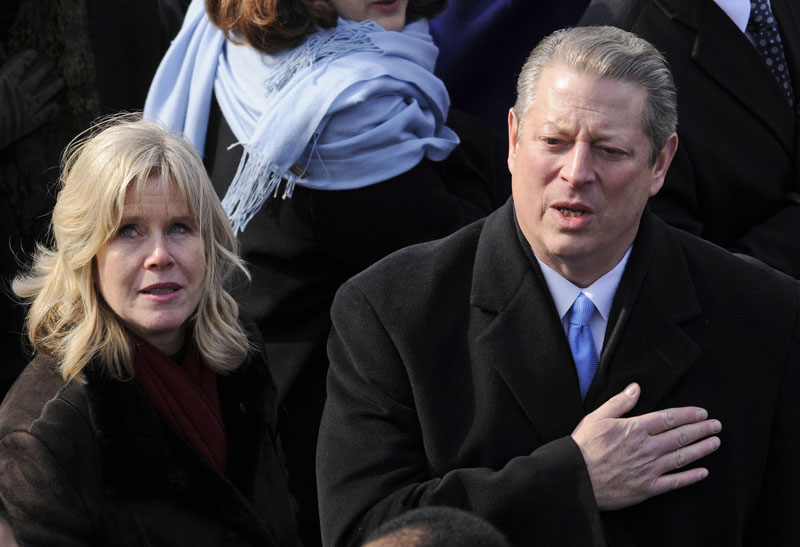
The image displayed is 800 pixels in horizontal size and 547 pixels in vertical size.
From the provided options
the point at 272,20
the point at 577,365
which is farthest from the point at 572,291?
the point at 272,20

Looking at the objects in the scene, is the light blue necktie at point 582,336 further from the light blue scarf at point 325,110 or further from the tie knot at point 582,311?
the light blue scarf at point 325,110

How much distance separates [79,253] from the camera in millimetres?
2514

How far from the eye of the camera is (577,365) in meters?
2.30

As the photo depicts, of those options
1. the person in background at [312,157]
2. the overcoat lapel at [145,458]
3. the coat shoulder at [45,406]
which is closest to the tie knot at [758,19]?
the person in background at [312,157]

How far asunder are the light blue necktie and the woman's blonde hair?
800 mm

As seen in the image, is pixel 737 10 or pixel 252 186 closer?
pixel 252 186

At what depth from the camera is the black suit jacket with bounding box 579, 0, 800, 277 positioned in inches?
118

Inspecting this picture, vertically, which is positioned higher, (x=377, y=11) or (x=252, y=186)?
(x=377, y=11)

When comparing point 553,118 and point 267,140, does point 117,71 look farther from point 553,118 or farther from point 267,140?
point 553,118

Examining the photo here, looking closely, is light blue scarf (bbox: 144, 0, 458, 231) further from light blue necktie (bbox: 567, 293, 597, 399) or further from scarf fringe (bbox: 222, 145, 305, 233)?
light blue necktie (bbox: 567, 293, 597, 399)

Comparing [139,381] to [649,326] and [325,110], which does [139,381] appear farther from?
[649,326]

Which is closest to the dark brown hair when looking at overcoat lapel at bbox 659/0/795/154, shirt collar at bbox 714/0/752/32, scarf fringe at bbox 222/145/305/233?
scarf fringe at bbox 222/145/305/233

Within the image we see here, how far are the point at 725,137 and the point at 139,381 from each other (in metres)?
1.59

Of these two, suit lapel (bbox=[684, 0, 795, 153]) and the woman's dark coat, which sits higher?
suit lapel (bbox=[684, 0, 795, 153])
